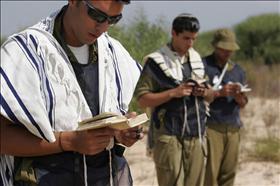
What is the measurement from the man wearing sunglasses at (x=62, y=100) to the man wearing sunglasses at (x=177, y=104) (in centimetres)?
235

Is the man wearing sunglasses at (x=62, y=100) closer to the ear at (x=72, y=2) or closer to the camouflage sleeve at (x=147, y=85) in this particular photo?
the ear at (x=72, y=2)

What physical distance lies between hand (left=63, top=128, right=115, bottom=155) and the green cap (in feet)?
12.3

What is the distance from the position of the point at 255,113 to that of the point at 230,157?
30.1 feet

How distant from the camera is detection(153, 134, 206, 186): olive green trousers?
16.3 ft

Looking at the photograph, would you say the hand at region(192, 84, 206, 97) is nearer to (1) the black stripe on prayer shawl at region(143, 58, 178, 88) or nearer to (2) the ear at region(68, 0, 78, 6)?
(1) the black stripe on prayer shawl at region(143, 58, 178, 88)

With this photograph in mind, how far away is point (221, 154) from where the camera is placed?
19.2 ft

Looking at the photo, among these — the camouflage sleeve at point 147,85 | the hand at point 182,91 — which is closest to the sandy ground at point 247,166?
the camouflage sleeve at point 147,85

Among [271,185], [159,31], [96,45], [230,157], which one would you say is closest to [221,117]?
[230,157]

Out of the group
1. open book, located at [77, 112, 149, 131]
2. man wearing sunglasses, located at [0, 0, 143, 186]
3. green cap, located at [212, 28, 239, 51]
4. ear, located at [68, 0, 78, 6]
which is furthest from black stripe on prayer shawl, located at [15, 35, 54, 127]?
green cap, located at [212, 28, 239, 51]

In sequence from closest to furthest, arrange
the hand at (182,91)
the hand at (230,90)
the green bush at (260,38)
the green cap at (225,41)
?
the hand at (182,91) → the hand at (230,90) → the green cap at (225,41) → the green bush at (260,38)

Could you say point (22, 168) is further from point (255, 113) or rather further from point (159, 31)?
point (255, 113)

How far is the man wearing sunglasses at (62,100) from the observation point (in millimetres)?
2270

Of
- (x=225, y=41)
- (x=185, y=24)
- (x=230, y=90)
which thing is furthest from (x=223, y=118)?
(x=185, y=24)

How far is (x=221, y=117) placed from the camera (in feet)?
19.1
